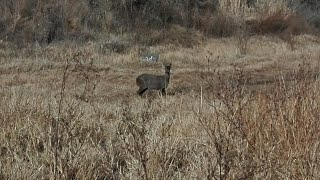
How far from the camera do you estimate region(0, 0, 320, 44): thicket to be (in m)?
20.8

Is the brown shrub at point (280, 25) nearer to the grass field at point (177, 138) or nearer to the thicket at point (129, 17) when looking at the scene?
the thicket at point (129, 17)

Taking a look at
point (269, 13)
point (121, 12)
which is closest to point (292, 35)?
point (269, 13)

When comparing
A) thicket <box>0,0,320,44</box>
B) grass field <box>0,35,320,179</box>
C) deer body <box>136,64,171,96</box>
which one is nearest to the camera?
grass field <box>0,35,320,179</box>

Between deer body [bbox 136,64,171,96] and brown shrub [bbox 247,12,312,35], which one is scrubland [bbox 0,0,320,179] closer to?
deer body [bbox 136,64,171,96]

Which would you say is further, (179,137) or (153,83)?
(153,83)

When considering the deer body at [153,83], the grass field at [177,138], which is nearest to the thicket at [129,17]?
the deer body at [153,83]

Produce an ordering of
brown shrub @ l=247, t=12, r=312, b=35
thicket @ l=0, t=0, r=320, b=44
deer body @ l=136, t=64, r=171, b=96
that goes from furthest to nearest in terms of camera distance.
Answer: brown shrub @ l=247, t=12, r=312, b=35
thicket @ l=0, t=0, r=320, b=44
deer body @ l=136, t=64, r=171, b=96

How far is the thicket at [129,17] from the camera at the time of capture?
2078 centimetres

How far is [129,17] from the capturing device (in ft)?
80.3

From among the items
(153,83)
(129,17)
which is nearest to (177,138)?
(153,83)

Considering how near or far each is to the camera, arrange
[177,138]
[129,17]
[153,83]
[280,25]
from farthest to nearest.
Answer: [280,25], [129,17], [153,83], [177,138]

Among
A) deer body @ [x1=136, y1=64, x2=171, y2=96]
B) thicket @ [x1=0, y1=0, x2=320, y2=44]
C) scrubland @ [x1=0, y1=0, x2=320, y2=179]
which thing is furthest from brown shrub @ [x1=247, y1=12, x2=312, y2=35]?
scrubland @ [x1=0, y1=0, x2=320, y2=179]

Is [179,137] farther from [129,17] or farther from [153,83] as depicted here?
[129,17]

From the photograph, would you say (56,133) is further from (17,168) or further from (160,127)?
(160,127)
